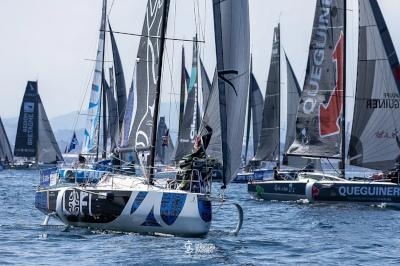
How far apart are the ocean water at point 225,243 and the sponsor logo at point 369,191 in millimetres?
3112

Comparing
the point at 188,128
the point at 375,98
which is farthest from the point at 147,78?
the point at 188,128

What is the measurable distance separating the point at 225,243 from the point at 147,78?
5.90m

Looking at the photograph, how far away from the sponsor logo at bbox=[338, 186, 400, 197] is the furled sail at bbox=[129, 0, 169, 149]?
11.2 meters

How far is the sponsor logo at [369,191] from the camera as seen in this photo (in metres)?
31.4

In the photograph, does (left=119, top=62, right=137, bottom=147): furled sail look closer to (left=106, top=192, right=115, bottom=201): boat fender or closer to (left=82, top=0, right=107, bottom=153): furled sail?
(left=106, top=192, right=115, bottom=201): boat fender

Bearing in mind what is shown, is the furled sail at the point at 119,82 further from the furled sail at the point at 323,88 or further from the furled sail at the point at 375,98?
the furled sail at the point at 375,98

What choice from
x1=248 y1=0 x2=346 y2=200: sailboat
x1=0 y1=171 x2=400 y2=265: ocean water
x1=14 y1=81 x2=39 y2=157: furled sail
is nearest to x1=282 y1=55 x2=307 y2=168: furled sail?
x1=248 y1=0 x2=346 y2=200: sailboat

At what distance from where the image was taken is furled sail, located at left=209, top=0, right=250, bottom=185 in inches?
778

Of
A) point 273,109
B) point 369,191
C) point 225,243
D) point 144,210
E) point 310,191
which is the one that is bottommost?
point 225,243

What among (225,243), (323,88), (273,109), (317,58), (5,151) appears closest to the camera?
(225,243)

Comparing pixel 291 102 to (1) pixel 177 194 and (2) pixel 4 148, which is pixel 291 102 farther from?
(2) pixel 4 148

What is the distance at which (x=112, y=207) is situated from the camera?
2028cm

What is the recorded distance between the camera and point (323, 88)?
36375mm

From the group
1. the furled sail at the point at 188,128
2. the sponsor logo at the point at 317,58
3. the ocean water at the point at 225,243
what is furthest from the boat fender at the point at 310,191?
the furled sail at the point at 188,128
